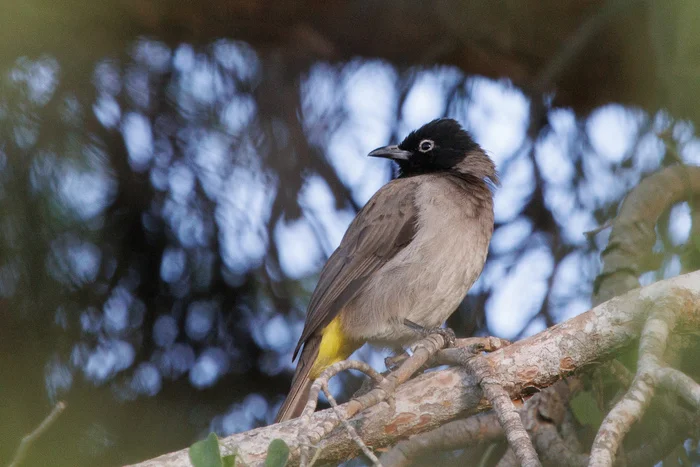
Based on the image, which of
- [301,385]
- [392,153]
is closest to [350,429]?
[301,385]

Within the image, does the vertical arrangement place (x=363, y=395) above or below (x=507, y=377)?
above

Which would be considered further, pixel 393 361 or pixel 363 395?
pixel 393 361

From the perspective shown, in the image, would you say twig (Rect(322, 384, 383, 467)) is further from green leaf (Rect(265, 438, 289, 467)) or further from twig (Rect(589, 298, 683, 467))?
twig (Rect(589, 298, 683, 467))

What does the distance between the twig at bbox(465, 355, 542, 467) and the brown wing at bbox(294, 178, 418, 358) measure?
1.12 metres

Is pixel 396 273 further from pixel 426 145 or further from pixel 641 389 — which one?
pixel 641 389

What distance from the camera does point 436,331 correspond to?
13.0 feet

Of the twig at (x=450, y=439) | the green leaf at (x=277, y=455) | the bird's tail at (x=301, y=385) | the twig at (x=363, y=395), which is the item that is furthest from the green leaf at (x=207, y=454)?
the twig at (x=450, y=439)

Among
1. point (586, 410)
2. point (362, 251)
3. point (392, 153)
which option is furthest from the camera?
point (392, 153)

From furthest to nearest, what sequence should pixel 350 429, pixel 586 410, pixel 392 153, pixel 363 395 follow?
pixel 392 153 < pixel 586 410 < pixel 363 395 < pixel 350 429

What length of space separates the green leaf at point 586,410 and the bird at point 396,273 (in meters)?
0.80

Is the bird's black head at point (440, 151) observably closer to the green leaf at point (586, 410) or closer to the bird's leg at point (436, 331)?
the bird's leg at point (436, 331)

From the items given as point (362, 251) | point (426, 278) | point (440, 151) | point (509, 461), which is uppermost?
point (440, 151)

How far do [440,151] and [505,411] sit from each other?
2.47 metres

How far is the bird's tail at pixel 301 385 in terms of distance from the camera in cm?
385
